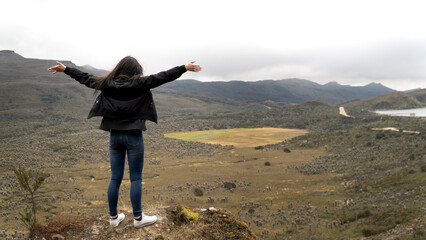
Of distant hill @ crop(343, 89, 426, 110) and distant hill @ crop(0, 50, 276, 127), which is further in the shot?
distant hill @ crop(343, 89, 426, 110)

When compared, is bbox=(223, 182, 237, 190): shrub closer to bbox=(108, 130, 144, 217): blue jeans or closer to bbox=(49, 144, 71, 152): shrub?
bbox=(108, 130, 144, 217): blue jeans

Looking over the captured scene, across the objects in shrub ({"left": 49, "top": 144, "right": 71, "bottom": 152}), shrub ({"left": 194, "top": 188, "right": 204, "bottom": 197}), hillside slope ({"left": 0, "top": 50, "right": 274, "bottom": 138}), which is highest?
hillside slope ({"left": 0, "top": 50, "right": 274, "bottom": 138})

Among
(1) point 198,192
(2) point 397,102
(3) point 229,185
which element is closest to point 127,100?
(1) point 198,192

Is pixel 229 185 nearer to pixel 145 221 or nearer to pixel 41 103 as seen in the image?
pixel 145 221

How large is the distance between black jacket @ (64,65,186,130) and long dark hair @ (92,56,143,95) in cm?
9

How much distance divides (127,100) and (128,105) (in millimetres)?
117

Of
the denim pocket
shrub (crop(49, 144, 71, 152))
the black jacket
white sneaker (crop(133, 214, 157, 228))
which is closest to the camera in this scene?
the black jacket

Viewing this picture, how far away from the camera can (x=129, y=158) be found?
15.9 feet

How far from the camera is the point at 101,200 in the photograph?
21.0 metres

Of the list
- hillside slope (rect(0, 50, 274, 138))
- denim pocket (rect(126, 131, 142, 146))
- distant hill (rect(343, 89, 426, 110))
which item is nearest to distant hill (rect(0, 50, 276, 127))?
hillside slope (rect(0, 50, 274, 138))

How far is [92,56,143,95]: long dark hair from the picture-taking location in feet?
15.8

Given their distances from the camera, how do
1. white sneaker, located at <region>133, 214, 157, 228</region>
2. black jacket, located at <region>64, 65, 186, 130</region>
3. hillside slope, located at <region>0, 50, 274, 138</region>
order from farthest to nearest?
1. hillside slope, located at <region>0, 50, 274, 138</region>
2. white sneaker, located at <region>133, 214, 157, 228</region>
3. black jacket, located at <region>64, 65, 186, 130</region>

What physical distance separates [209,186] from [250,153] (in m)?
20.1

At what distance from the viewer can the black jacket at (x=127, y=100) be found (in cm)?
462
